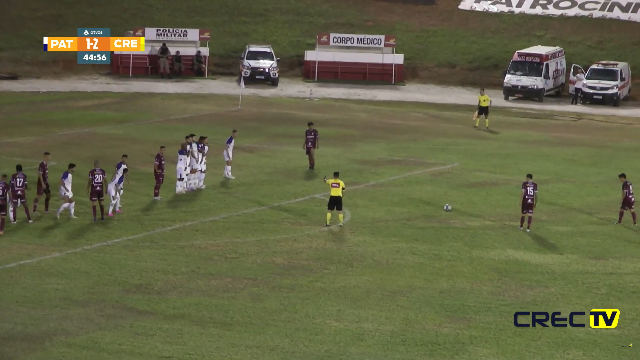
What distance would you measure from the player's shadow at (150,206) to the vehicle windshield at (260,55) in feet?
108

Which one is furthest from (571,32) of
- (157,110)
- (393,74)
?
(157,110)

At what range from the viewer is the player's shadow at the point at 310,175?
117ft

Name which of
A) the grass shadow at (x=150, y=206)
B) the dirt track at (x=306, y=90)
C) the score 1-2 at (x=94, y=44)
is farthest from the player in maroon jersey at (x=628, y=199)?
the score 1-2 at (x=94, y=44)

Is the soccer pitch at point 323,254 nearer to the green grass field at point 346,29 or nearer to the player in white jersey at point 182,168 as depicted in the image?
the player in white jersey at point 182,168

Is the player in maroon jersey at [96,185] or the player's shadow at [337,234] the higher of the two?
the player in maroon jersey at [96,185]

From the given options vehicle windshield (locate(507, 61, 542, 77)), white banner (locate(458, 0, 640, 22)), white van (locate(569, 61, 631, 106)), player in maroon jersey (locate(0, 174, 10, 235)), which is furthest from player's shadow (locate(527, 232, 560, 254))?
white banner (locate(458, 0, 640, 22))

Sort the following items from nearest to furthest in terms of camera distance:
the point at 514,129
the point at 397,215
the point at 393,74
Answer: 1. the point at 397,215
2. the point at 514,129
3. the point at 393,74

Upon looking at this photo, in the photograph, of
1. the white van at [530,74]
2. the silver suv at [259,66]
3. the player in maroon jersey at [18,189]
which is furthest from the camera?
the silver suv at [259,66]

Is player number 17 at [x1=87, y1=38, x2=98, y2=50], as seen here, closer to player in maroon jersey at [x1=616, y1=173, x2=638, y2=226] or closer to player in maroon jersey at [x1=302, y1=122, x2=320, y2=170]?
player in maroon jersey at [x1=302, y1=122, x2=320, y2=170]

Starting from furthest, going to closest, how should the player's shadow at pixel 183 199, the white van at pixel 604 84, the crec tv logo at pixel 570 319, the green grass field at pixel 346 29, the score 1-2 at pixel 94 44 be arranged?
the green grass field at pixel 346 29, the score 1-2 at pixel 94 44, the white van at pixel 604 84, the player's shadow at pixel 183 199, the crec tv logo at pixel 570 319

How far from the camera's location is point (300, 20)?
74.1 metres

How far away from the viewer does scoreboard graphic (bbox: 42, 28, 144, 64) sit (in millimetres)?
65000

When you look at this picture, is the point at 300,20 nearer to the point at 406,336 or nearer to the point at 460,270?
the point at 460,270

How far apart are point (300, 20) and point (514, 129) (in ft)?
97.0
